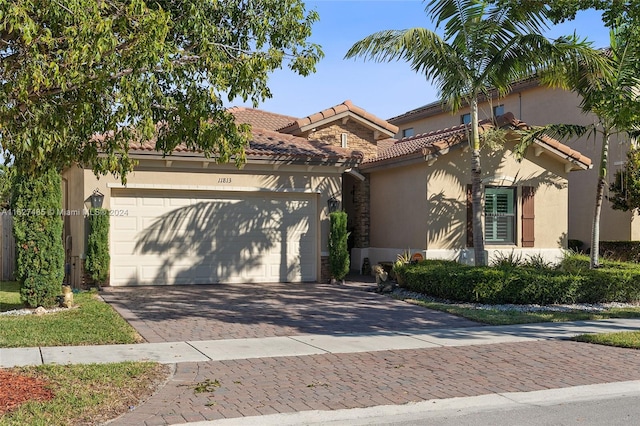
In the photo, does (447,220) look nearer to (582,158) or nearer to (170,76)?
(582,158)

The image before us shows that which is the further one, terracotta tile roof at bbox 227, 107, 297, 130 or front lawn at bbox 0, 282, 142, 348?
terracotta tile roof at bbox 227, 107, 297, 130

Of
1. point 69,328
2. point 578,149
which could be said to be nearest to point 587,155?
point 578,149

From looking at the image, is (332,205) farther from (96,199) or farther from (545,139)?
(545,139)

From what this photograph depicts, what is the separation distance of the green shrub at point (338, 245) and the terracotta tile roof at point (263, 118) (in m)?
7.66

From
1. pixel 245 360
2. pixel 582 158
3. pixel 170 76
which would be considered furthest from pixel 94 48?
pixel 582 158

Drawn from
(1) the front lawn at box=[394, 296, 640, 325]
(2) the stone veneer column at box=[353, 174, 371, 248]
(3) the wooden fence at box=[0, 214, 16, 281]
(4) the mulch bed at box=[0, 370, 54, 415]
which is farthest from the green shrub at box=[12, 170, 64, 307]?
(2) the stone veneer column at box=[353, 174, 371, 248]

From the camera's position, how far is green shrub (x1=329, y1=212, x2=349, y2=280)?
17.9m

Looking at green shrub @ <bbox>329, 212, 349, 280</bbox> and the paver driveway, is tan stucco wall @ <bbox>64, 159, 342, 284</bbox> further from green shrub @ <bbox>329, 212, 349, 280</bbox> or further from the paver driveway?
the paver driveway

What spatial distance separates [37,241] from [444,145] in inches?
430

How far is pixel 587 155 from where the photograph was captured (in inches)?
927

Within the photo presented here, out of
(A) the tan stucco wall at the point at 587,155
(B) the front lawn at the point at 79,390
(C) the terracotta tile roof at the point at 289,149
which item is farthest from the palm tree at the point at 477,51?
(B) the front lawn at the point at 79,390

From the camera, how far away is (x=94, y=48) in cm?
682

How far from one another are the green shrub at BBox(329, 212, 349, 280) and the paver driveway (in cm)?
96

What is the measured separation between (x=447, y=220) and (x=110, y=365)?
12573mm
